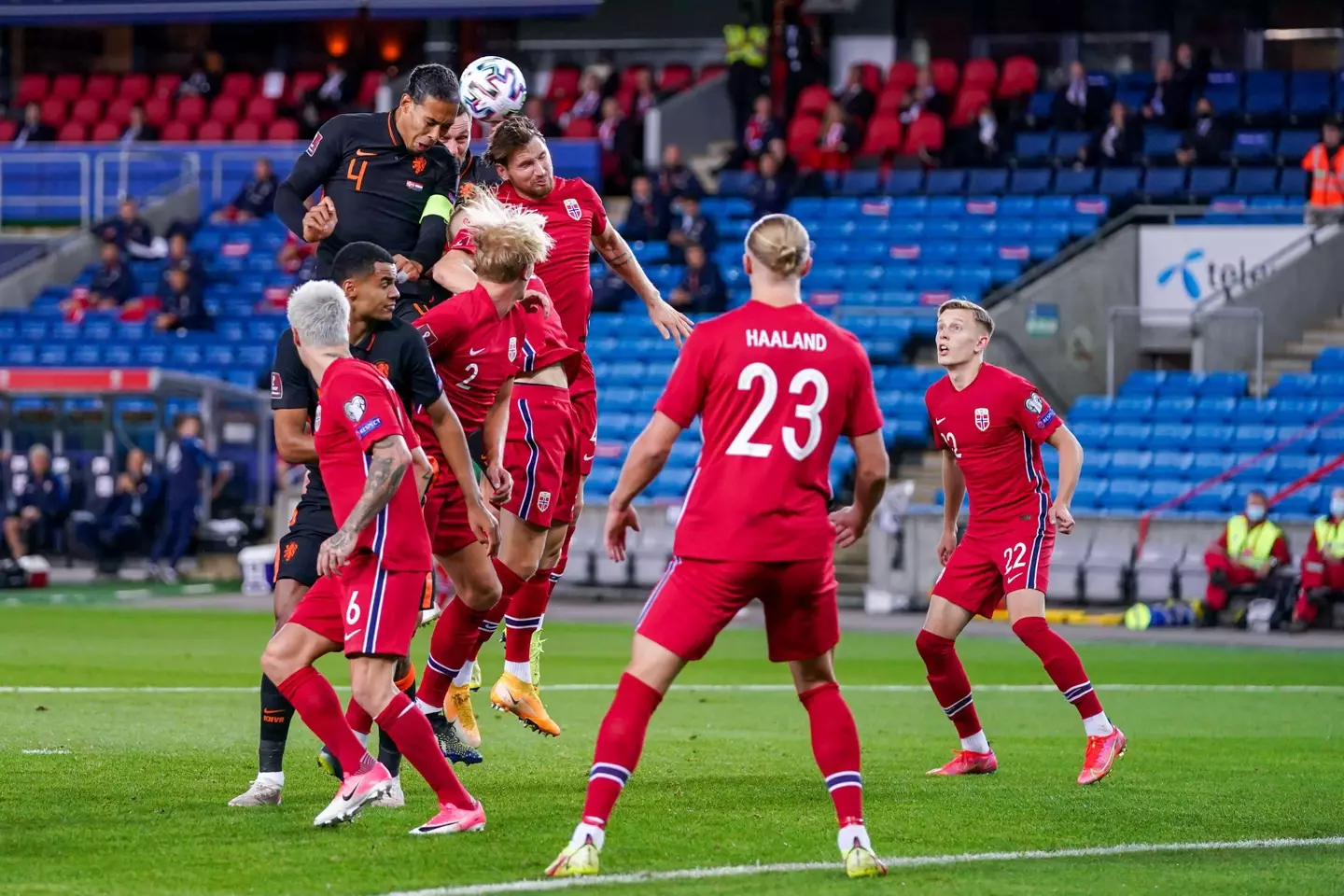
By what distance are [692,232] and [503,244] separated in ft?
66.3

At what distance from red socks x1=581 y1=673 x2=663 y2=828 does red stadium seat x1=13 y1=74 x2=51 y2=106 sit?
34.8m

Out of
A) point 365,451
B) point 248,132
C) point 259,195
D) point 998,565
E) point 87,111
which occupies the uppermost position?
point 87,111

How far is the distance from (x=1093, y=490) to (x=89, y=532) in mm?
13258

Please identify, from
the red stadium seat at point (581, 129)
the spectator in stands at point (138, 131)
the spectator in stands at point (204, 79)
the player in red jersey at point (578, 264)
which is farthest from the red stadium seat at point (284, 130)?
the player in red jersey at point (578, 264)

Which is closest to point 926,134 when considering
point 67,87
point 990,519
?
point 67,87

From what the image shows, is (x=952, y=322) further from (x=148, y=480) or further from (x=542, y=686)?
(x=148, y=480)

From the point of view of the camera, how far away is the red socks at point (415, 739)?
7.43 meters

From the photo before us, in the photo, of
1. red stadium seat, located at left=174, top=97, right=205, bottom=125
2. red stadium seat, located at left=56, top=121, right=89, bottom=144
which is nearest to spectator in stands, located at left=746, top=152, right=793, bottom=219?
red stadium seat, located at left=174, top=97, right=205, bottom=125

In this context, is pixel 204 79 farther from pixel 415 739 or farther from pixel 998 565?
pixel 415 739

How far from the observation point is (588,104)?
111ft

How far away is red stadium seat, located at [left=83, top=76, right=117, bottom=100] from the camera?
126 feet

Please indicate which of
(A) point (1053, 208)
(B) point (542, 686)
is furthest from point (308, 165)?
(A) point (1053, 208)

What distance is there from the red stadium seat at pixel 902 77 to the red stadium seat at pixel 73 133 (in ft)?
49.4

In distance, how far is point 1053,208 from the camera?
29.0 metres
